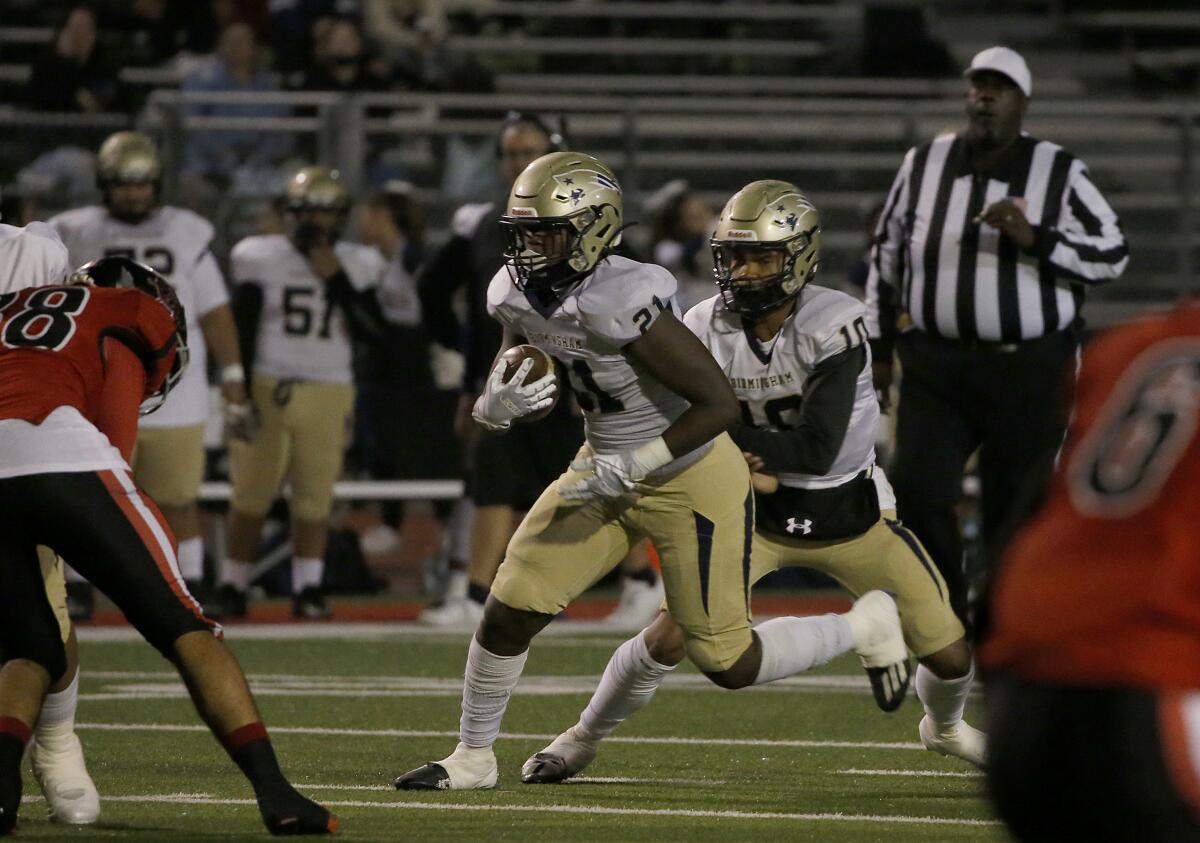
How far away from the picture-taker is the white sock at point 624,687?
14.9 ft

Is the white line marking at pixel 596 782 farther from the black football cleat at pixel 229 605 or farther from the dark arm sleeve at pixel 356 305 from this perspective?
the dark arm sleeve at pixel 356 305

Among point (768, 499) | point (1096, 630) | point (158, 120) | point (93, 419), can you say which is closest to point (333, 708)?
point (768, 499)

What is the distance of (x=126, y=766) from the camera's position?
4.79m

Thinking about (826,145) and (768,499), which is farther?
(826,145)

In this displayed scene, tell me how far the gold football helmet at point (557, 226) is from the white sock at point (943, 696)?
117cm

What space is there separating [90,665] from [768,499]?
318 cm

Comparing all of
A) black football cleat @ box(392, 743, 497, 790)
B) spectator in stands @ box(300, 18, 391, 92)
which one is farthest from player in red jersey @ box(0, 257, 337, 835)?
spectator in stands @ box(300, 18, 391, 92)

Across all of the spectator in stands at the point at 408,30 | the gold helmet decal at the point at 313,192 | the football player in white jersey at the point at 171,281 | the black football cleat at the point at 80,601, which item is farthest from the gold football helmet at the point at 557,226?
the spectator in stands at the point at 408,30

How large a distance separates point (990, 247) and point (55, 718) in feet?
10.2

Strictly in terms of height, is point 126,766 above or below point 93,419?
below

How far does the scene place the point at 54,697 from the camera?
4125 millimetres

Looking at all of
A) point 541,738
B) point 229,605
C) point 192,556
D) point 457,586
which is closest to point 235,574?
point 229,605

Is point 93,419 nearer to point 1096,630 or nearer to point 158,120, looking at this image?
point 1096,630

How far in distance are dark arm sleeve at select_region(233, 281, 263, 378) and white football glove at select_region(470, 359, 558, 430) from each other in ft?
14.0
